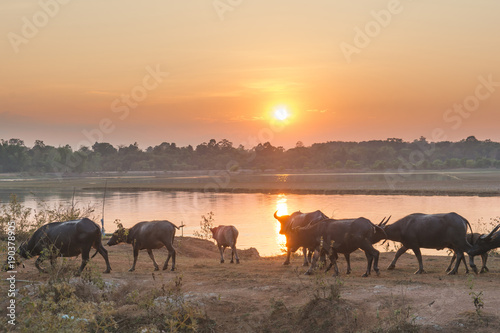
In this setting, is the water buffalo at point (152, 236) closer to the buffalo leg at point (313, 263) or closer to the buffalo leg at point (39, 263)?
the buffalo leg at point (39, 263)

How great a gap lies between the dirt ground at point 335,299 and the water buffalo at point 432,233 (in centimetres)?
63

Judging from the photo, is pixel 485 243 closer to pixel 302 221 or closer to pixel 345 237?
pixel 345 237

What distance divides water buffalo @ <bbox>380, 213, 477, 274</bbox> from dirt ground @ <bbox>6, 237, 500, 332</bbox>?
2.06 ft

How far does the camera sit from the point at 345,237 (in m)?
12.4

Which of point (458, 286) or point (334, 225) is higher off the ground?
point (334, 225)

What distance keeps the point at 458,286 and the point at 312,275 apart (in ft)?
11.5

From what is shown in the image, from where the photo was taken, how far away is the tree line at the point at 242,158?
5522 inches

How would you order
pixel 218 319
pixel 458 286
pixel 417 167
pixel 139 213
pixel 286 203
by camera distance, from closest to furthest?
pixel 218 319 < pixel 458 286 < pixel 139 213 < pixel 286 203 < pixel 417 167

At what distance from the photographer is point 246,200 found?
161ft

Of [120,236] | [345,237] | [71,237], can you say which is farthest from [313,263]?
Result: [71,237]

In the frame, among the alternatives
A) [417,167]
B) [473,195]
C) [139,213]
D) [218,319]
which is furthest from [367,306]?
[417,167]

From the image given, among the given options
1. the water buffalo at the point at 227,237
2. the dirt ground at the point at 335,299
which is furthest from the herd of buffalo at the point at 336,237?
the water buffalo at the point at 227,237

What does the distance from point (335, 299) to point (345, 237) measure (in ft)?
11.3

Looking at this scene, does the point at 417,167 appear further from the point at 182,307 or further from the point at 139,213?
the point at 182,307
